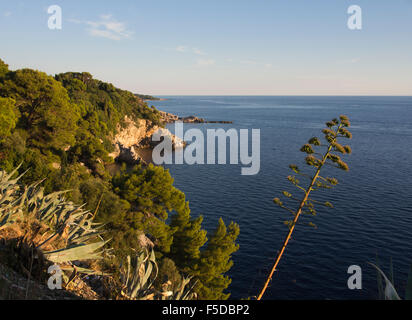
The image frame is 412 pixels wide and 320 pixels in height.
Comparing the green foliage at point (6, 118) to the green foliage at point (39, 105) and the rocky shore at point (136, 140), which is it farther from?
the rocky shore at point (136, 140)

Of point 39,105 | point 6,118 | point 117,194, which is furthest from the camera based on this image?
point 39,105

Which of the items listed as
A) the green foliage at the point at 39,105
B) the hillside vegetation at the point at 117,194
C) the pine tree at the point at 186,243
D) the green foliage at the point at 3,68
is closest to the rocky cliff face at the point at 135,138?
the hillside vegetation at the point at 117,194

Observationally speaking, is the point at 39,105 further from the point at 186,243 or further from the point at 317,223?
the point at 317,223

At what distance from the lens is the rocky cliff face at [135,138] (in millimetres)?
73062

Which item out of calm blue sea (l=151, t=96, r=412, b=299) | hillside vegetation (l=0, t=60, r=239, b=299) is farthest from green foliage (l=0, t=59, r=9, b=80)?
calm blue sea (l=151, t=96, r=412, b=299)

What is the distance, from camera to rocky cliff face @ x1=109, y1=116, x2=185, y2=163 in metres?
73.1

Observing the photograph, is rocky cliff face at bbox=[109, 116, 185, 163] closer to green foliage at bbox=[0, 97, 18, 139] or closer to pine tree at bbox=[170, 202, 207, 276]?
green foliage at bbox=[0, 97, 18, 139]

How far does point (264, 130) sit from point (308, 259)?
87.6m

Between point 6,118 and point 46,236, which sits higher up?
point 6,118

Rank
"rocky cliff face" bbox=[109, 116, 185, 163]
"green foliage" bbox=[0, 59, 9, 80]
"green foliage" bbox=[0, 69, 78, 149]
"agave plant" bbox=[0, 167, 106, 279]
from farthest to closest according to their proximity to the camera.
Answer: "rocky cliff face" bbox=[109, 116, 185, 163] → "green foliage" bbox=[0, 59, 9, 80] → "green foliage" bbox=[0, 69, 78, 149] → "agave plant" bbox=[0, 167, 106, 279]

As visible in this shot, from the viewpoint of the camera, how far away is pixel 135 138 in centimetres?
9125

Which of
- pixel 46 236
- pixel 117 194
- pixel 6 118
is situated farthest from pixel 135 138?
pixel 46 236
